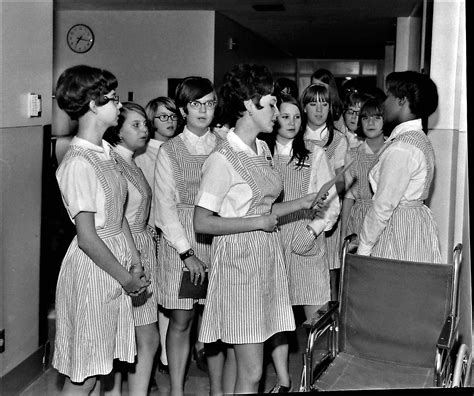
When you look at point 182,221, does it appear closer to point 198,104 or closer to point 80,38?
point 198,104

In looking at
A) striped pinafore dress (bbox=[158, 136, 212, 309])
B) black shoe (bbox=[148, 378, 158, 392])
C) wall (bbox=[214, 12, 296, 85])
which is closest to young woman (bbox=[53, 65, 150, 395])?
striped pinafore dress (bbox=[158, 136, 212, 309])

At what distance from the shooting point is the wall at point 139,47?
10.4 ft

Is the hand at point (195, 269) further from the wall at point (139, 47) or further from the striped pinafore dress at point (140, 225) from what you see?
the wall at point (139, 47)

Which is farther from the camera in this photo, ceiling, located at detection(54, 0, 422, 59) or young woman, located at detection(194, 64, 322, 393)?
ceiling, located at detection(54, 0, 422, 59)

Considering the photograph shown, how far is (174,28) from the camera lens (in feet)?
12.4

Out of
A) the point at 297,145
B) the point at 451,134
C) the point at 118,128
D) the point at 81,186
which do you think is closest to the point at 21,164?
the point at 118,128

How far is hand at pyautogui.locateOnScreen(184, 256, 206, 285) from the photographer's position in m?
3.00

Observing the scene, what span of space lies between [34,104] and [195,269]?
0.97 metres

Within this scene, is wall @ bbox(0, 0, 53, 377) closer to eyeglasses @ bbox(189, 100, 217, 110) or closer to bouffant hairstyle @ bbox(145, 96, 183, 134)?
bouffant hairstyle @ bbox(145, 96, 183, 134)

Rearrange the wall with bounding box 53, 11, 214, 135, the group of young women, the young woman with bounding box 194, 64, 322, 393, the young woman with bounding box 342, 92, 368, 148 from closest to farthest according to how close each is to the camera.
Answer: the group of young women
the young woman with bounding box 194, 64, 322, 393
the wall with bounding box 53, 11, 214, 135
the young woman with bounding box 342, 92, 368, 148

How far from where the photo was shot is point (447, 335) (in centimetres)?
260

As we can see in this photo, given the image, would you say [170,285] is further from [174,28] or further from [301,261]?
[174,28]

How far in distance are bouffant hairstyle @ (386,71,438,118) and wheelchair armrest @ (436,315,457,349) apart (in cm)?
90

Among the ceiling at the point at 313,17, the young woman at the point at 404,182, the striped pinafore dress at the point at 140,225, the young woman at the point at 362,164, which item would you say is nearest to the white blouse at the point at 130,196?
the striped pinafore dress at the point at 140,225
